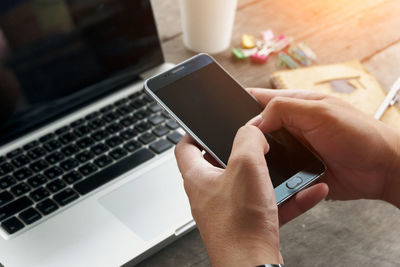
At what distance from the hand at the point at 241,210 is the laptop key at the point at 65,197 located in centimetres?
21

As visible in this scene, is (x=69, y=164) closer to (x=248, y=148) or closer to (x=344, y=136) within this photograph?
(x=248, y=148)

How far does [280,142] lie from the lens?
55 centimetres

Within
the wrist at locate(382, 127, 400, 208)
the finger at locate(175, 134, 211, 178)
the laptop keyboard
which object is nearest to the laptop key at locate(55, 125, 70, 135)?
the laptop keyboard

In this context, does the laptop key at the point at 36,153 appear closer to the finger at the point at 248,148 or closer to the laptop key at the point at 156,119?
the laptop key at the point at 156,119

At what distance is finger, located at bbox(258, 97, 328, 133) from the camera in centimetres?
50

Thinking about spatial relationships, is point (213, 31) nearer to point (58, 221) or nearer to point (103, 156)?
point (103, 156)

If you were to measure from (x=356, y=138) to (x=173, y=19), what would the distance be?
1.90ft

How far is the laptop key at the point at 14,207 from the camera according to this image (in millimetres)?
524

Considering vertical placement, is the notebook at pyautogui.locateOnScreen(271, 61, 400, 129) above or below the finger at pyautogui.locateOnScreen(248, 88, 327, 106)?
below

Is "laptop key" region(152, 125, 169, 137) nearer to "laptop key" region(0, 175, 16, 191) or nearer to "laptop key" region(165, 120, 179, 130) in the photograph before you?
"laptop key" region(165, 120, 179, 130)

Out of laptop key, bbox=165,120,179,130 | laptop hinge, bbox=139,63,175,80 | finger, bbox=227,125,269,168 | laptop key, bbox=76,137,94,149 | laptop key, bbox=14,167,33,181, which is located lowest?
laptop key, bbox=165,120,179,130

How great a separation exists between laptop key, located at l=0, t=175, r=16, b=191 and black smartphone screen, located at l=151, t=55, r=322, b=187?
0.25 meters

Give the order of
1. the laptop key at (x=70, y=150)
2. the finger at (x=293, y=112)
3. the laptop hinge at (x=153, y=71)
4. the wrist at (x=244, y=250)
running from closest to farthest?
the wrist at (x=244, y=250) < the finger at (x=293, y=112) < the laptop key at (x=70, y=150) < the laptop hinge at (x=153, y=71)

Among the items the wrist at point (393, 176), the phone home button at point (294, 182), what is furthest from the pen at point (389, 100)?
the phone home button at point (294, 182)
